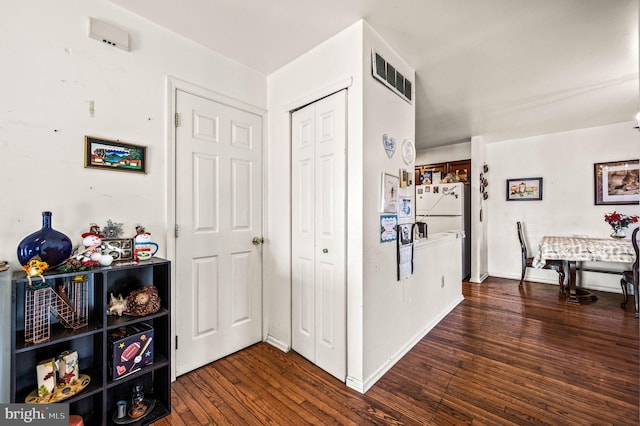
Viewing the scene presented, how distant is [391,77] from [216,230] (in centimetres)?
183

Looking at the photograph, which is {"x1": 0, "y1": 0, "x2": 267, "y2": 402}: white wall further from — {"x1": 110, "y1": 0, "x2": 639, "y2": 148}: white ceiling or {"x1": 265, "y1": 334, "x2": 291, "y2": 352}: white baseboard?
{"x1": 265, "y1": 334, "x2": 291, "y2": 352}: white baseboard

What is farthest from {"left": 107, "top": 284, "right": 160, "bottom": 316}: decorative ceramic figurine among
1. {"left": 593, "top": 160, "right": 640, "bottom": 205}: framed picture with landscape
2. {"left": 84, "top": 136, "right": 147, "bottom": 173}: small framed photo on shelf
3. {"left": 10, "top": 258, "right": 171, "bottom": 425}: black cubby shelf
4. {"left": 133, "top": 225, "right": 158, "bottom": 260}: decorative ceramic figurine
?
{"left": 593, "top": 160, "right": 640, "bottom": 205}: framed picture with landscape

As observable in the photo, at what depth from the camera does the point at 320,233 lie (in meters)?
2.16

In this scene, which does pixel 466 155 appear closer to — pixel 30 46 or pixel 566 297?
pixel 566 297

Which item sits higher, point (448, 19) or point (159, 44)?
point (448, 19)

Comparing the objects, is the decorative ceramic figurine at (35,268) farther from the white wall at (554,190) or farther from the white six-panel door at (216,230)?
the white wall at (554,190)

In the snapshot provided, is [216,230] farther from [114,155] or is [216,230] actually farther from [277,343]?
[277,343]

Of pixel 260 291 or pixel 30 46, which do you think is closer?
pixel 30 46

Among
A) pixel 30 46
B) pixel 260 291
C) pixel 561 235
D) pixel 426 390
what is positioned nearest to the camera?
pixel 30 46

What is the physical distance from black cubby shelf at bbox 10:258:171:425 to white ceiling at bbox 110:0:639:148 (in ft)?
5.44

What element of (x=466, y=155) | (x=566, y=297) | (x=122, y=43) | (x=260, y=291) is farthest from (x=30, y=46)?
(x=566, y=297)

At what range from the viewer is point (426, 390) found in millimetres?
1871

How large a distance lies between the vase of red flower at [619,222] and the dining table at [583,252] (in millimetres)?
100

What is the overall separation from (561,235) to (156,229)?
5.72 m
